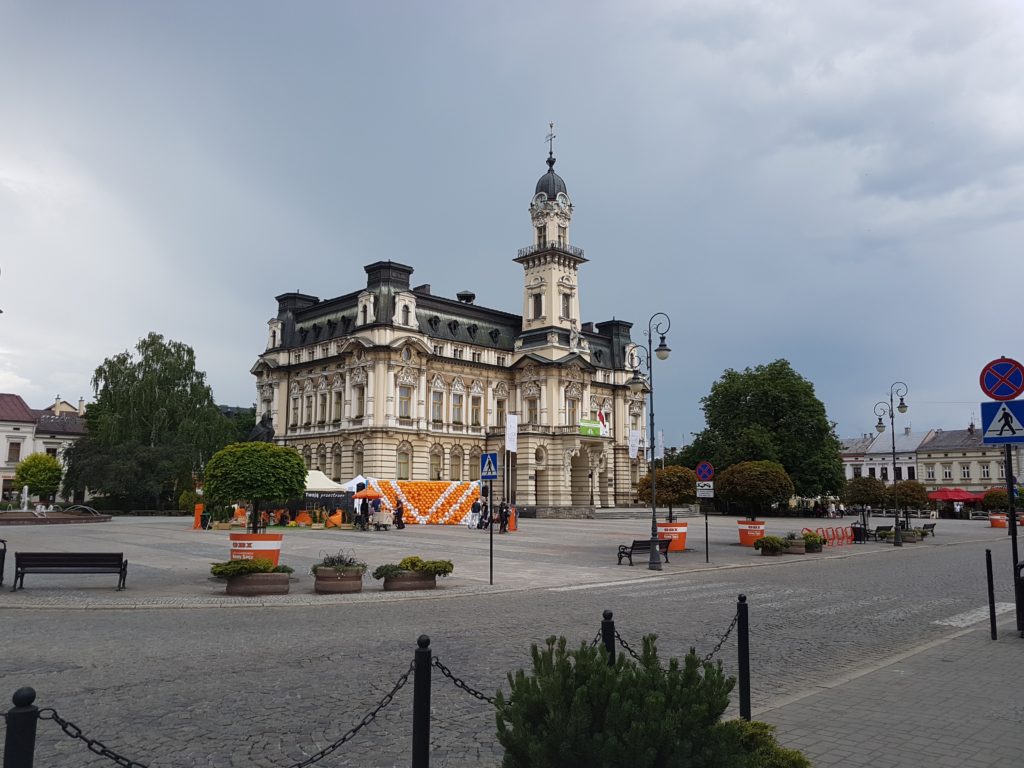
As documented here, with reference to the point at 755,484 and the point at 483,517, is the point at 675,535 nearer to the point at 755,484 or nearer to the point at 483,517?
the point at 755,484

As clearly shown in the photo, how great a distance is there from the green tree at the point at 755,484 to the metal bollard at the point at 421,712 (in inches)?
1226

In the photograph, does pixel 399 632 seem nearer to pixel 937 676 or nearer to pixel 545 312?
pixel 937 676

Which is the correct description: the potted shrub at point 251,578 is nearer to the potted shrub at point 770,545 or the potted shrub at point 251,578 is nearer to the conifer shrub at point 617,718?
the conifer shrub at point 617,718

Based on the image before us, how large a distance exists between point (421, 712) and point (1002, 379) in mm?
9863

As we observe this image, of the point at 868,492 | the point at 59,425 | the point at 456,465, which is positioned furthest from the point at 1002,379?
the point at 59,425

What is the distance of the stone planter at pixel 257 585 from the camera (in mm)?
15344

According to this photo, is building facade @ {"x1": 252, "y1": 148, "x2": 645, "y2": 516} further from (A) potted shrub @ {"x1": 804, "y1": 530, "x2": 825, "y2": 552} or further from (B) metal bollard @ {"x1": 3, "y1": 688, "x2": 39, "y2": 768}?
(B) metal bollard @ {"x1": 3, "y1": 688, "x2": 39, "y2": 768}

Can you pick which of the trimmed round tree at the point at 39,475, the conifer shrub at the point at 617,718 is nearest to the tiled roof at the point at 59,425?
the trimmed round tree at the point at 39,475

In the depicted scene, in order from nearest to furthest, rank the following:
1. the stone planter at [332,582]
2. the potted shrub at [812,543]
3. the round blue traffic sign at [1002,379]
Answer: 1. the round blue traffic sign at [1002,379]
2. the stone planter at [332,582]
3. the potted shrub at [812,543]

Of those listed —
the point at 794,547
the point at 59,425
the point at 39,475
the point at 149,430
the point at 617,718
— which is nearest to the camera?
the point at 617,718

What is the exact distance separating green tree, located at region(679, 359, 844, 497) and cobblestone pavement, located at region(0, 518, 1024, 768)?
47.1 m

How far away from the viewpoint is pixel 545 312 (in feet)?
229

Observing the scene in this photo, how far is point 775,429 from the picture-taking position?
2724 inches

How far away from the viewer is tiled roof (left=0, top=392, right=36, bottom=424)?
84.3m
